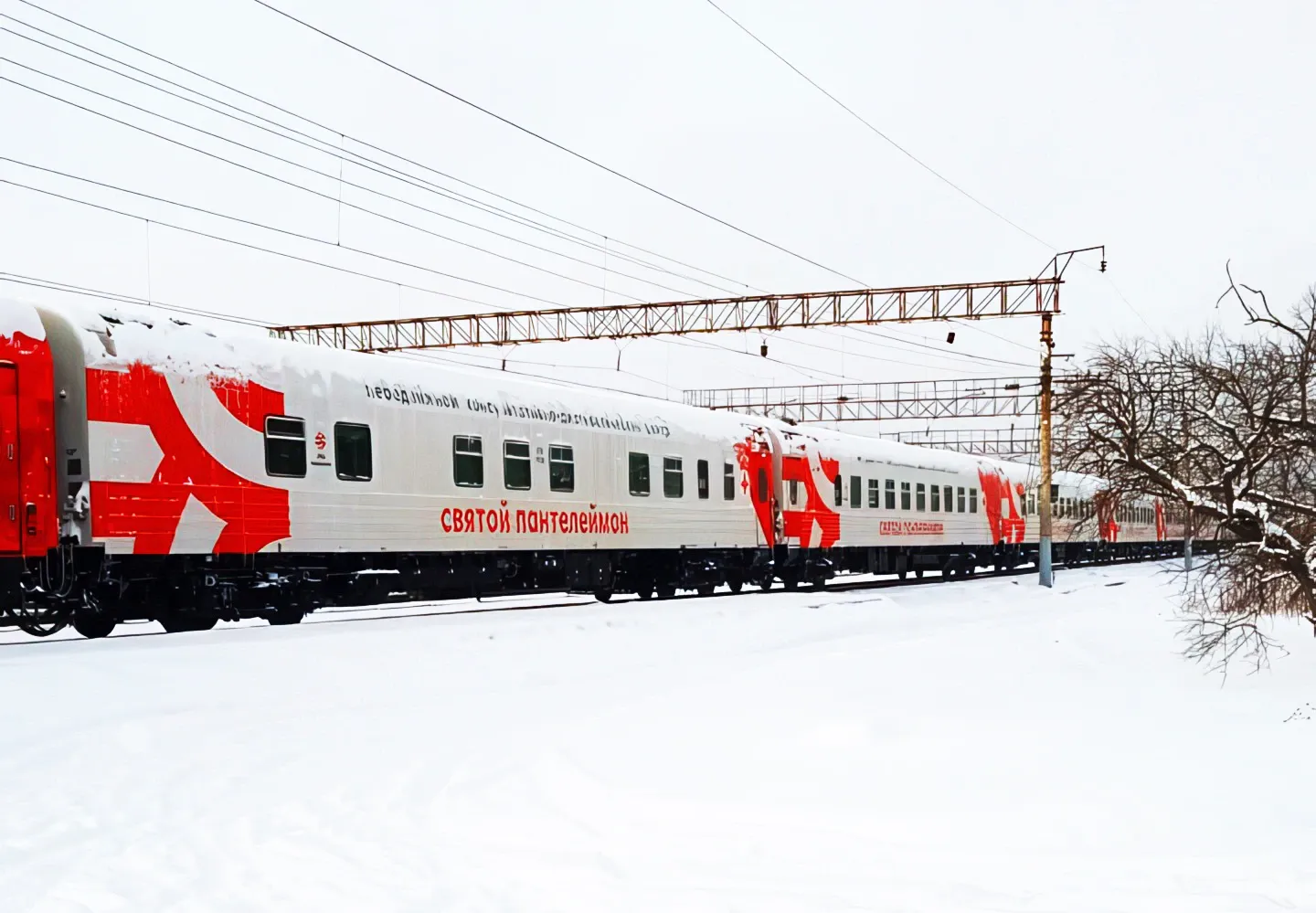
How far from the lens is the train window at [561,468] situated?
21750 mm

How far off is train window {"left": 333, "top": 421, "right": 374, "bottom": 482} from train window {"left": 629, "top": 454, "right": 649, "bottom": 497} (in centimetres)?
673

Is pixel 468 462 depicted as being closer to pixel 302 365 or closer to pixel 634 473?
pixel 302 365

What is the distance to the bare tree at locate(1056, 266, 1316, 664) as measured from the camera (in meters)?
14.3

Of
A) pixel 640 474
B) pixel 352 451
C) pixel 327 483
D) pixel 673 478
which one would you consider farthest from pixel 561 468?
pixel 327 483

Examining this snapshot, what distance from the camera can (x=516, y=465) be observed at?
68.7ft

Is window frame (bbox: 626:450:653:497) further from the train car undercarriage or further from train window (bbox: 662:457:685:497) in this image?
the train car undercarriage

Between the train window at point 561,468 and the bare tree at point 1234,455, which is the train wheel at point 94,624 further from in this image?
the bare tree at point 1234,455

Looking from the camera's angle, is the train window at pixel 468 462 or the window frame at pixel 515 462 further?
the window frame at pixel 515 462

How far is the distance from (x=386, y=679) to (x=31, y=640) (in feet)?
15.5

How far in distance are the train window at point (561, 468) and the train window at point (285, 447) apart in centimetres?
538

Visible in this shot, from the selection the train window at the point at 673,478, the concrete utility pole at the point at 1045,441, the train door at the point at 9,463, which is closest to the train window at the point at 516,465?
the train window at the point at 673,478

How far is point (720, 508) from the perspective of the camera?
26.7m

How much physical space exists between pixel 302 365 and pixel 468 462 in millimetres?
3497

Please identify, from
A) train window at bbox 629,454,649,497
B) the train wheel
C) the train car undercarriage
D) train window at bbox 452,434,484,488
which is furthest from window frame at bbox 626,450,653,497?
the train wheel
